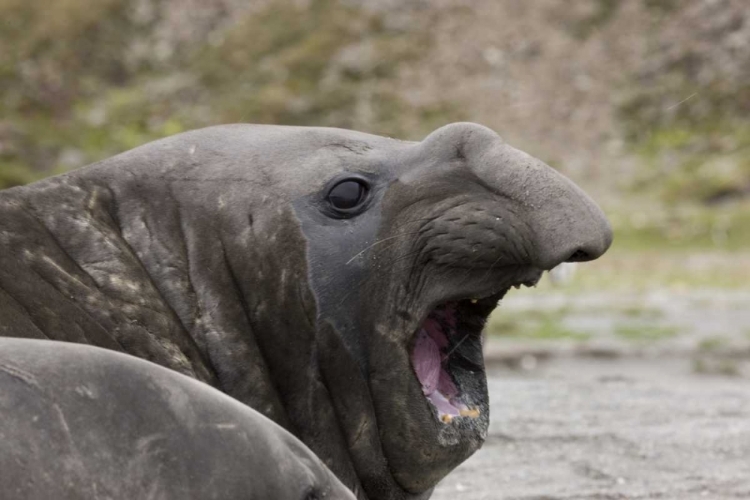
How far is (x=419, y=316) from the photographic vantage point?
479 centimetres

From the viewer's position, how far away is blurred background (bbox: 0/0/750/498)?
3566 centimetres

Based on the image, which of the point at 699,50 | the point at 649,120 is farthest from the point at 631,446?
the point at 699,50

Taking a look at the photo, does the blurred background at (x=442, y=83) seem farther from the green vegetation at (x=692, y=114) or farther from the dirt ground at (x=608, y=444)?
the dirt ground at (x=608, y=444)

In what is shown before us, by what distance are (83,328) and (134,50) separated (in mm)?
48590

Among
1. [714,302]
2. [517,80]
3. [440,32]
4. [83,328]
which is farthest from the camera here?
[440,32]

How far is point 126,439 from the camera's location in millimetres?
3381

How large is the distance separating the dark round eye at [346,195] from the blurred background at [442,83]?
22.7 metres

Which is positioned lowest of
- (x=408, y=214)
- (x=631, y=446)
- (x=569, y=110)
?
→ (x=569, y=110)

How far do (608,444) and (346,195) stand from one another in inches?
144

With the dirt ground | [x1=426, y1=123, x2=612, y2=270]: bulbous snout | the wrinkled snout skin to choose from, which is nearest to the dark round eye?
the wrinkled snout skin

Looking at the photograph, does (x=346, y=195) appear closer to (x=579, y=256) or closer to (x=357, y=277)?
(x=357, y=277)

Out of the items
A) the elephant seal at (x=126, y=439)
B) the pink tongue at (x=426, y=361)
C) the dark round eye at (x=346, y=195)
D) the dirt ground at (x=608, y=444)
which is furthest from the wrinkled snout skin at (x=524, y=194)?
the dirt ground at (x=608, y=444)

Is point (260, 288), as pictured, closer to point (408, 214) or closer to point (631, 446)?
point (408, 214)

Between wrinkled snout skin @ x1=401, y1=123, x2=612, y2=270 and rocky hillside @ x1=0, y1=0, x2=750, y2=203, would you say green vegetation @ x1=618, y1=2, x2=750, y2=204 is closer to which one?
rocky hillside @ x1=0, y1=0, x2=750, y2=203
